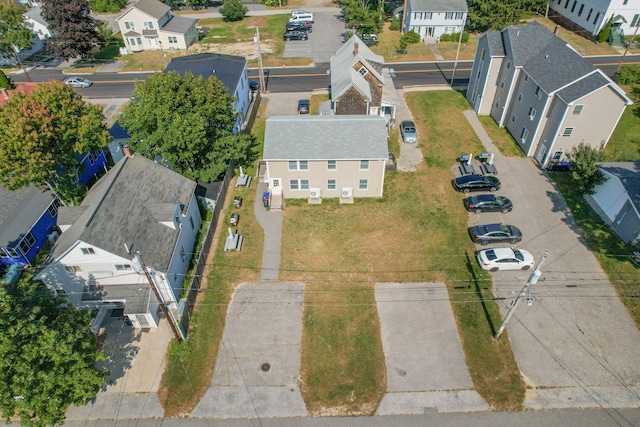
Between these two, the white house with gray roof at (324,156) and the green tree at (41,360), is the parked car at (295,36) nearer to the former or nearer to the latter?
the white house with gray roof at (324,156)

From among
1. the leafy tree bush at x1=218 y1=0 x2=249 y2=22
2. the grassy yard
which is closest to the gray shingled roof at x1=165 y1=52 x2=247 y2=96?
the grassy yard

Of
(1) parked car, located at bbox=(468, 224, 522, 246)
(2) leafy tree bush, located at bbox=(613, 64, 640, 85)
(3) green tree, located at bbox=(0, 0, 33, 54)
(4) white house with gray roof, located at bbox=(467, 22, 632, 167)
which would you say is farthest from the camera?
(3) green tree, located at bbox=(0, 0, 33, 54)

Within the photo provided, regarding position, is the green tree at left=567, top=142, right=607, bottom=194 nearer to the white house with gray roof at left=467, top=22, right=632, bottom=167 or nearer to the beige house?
the white house with gray roof at left=467, top=22, right=632, bottom=167

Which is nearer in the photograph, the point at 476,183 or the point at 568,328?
the point at 568,328

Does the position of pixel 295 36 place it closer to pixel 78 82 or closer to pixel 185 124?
pixel 78 82

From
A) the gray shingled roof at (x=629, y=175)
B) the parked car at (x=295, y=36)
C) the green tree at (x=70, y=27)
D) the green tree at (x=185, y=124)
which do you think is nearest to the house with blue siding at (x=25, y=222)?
the green tree at (x=185, y=124)

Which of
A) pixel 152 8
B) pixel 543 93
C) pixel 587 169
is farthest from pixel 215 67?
pixel 587 169

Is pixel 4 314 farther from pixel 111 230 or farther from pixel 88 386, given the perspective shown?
pixel 111 230
